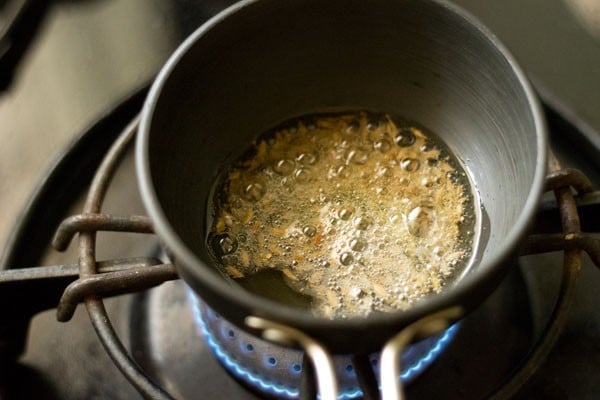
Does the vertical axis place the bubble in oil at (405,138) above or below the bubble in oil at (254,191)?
above

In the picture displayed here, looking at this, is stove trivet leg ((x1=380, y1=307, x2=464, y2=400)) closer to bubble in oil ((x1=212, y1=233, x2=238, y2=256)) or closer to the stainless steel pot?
the stainless steel pot

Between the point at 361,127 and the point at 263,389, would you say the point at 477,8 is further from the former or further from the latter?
the point at 263,389

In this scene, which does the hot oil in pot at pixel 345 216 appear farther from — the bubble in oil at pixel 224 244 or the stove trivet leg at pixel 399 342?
the stove trivet leg at pixel 399 342

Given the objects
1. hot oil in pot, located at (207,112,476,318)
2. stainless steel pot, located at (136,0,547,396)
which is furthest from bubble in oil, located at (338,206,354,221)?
stainless steel pot, located at (136,0,547,396)

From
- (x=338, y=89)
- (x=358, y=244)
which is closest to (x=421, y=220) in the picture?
(x=358, y=244)

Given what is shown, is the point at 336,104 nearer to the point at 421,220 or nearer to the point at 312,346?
the point at 421,220

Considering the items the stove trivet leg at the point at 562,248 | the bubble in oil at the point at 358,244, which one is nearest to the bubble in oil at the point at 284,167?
the bubble in oil at the point at 358,244
